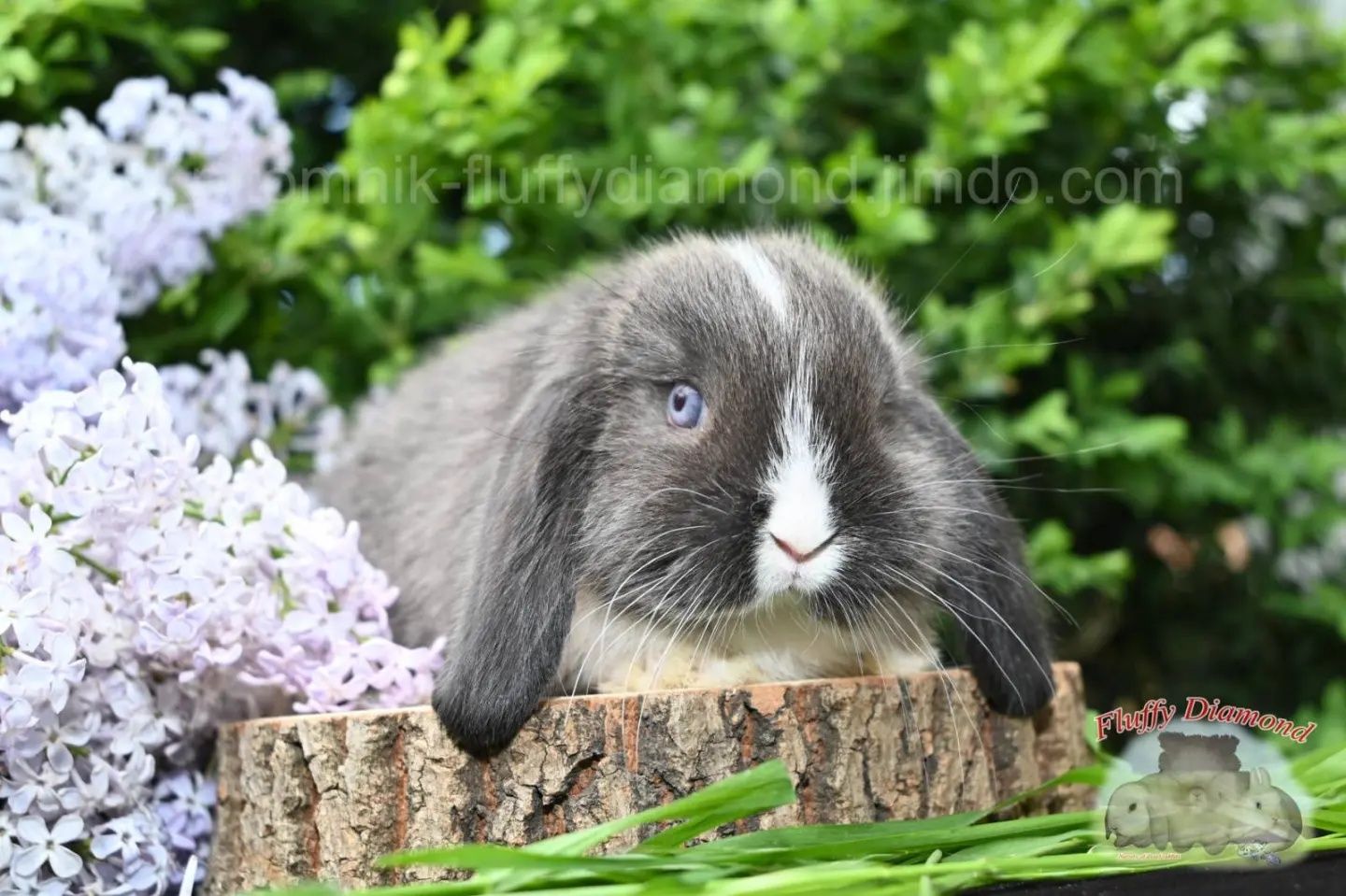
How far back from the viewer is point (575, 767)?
1622 millimetres

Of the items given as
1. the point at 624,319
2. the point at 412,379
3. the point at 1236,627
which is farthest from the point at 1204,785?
the point at 1236,627

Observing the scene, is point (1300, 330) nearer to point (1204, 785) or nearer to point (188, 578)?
point (1204, 785)

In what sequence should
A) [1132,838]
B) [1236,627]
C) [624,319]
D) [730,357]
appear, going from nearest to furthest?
[1132,838], [730,357], [624,319], [1236,627]

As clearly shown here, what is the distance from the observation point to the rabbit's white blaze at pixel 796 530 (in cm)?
156

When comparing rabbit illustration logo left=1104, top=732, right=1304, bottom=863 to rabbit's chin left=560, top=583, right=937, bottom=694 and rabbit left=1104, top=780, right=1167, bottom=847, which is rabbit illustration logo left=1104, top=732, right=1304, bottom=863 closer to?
rabbit left=1104, top=780, right=1167, bottom=847

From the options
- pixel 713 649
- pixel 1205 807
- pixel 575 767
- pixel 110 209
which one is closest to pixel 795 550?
pixel 713 649

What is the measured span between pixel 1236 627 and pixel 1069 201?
116 cm

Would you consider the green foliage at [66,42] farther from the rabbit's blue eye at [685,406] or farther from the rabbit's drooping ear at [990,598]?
the rabbit's drooping ear at [990,598]

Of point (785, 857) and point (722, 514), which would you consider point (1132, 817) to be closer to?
point (785, 857)

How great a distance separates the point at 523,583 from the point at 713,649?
28 centimetres

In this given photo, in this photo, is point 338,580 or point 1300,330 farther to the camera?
point 1300,330

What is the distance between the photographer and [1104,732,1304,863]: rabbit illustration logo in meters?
1.42

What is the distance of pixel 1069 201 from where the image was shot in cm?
301

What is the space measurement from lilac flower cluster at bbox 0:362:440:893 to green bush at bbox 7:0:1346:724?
75 centimetres
